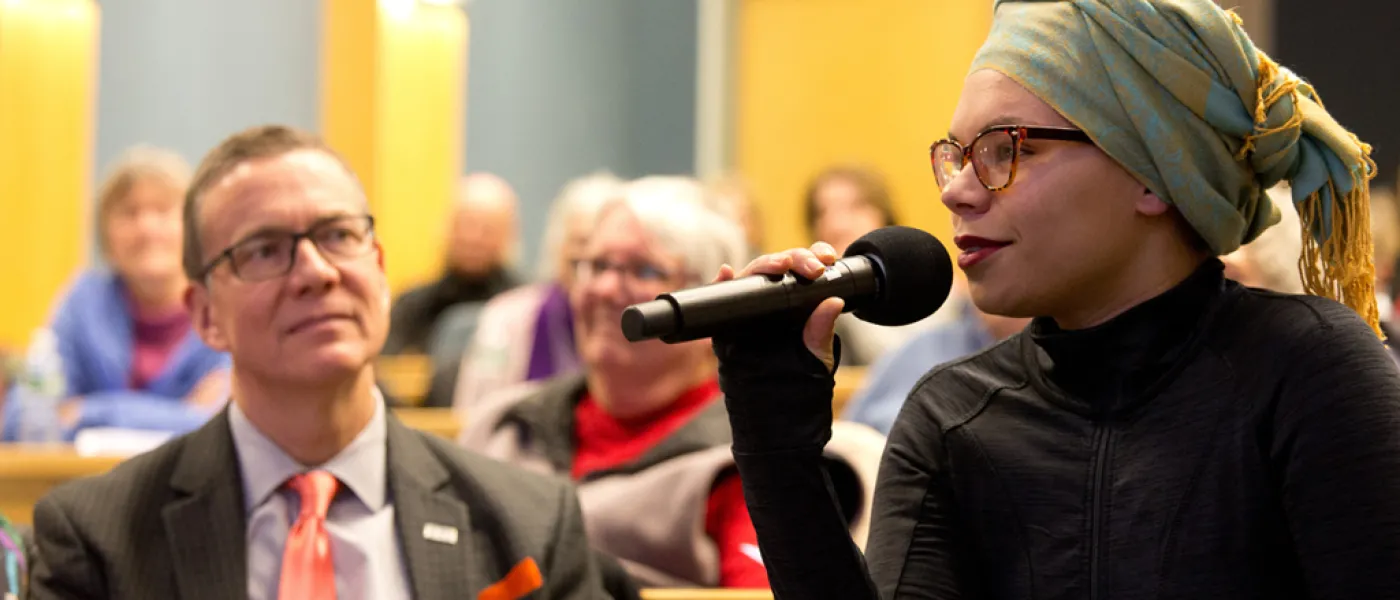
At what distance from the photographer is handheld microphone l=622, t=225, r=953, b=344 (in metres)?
1.26

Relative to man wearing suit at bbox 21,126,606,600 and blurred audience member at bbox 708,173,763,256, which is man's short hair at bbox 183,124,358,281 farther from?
blurred audience member at bbox 708,173,763,256

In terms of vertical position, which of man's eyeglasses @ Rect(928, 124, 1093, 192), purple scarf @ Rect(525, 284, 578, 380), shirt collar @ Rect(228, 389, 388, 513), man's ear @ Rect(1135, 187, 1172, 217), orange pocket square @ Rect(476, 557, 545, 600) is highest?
man's eyeglasses @ Rect(928, 124, 1093, 192)

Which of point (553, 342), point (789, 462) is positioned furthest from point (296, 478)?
point (553, 342)

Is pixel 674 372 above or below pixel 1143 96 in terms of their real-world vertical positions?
below

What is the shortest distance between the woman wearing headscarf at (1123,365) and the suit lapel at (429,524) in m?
0.69

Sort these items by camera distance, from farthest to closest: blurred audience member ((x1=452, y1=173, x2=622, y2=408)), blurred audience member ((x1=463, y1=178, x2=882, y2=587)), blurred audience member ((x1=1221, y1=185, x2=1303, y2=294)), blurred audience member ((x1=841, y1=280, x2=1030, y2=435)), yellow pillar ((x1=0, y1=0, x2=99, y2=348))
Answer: yellow pillar ((x1=0, y1=0, x2=99, y2=348)) < blurred audience member ((x1=452, y1=173, x2=622, y2=408)) < blurred audience member ((x1=841, y1=280, x2=1030, y2=435)) < blurred audience member ((x1=463, y1=178, x2=882, y2=587)) < blurred audience member ((x1=1221, y1=185, x2=1303, y2=294))

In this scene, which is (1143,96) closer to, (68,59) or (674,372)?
(674,372)

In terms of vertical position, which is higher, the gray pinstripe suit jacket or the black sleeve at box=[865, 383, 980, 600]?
the black sleeve at box=[865, 383, 980, 600]

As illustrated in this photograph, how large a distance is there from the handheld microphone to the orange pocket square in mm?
762

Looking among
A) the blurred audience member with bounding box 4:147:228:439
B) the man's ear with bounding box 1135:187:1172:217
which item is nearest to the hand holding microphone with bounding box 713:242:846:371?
the man's ear with bounding box 1135:187:1172:217

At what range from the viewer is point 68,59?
274 inches

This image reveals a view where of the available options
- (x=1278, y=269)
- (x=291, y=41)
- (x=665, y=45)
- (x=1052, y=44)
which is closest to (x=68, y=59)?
(x=291, y=41)

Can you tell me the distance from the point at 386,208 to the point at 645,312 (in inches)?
265

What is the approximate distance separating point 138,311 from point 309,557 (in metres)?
2.68
